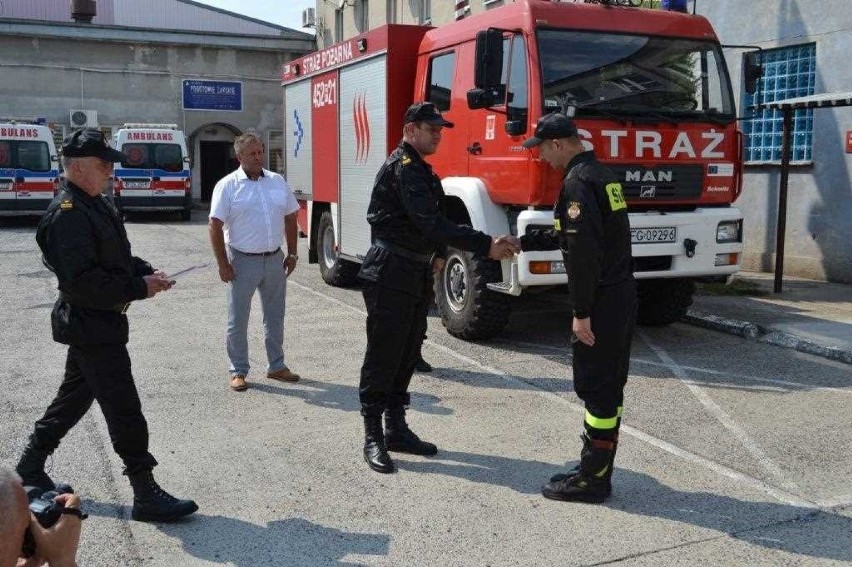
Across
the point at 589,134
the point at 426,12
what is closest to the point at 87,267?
the point at 589,134

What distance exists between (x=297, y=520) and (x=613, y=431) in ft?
5.08

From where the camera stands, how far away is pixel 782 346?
778 centimetres

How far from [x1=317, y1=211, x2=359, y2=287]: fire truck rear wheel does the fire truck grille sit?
452 cm

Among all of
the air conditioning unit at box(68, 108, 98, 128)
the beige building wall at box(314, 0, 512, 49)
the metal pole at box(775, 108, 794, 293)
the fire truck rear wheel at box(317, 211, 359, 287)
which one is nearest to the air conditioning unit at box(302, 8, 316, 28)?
the beige building wall at box(314, 0, 512, 49)

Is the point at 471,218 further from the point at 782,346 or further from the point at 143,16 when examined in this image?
the point at 143,16

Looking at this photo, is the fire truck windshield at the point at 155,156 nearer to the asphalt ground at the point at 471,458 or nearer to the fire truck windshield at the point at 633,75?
the asphalt ground at the point at 471,458

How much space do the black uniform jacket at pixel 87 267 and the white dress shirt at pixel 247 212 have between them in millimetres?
2349

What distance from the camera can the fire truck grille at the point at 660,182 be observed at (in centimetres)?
724

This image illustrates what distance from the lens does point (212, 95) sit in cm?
2988

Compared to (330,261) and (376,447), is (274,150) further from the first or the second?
(376,447)

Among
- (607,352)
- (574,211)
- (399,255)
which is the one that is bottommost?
(607,352)

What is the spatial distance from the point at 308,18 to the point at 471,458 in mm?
29037

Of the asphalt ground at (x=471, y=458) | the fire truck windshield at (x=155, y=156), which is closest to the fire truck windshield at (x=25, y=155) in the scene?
the fire truck windshield at (x=155, y=156)

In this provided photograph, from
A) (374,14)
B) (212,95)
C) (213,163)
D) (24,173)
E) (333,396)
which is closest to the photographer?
(333,396)
